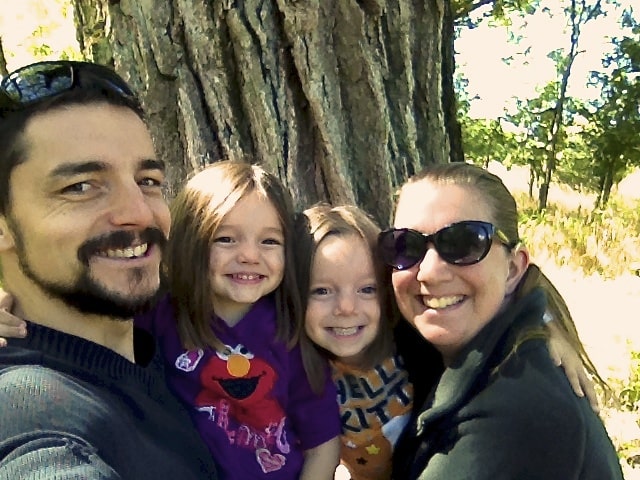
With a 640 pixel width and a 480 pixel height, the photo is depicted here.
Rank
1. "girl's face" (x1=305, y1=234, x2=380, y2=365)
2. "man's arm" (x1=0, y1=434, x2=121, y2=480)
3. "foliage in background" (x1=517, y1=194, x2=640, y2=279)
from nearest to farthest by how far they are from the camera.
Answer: "man's arm" (x1=0, y1=434, x2=121, y2=480), "girl's face" (x1=305, y1=234, x2=380, y2=365), "foliage in background" (x1=517, y1=194, x2=640, y2=279)

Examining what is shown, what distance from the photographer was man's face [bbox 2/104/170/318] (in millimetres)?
1722

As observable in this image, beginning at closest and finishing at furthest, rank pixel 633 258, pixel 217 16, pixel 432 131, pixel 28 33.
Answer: pixel 217 16, pixel 432 131, pixel 633 258, pixel 28 33

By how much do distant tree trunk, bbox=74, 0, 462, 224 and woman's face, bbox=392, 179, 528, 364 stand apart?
0.89m

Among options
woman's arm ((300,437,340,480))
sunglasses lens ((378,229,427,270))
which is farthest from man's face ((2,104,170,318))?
woman's arm ((300,437,340,480))

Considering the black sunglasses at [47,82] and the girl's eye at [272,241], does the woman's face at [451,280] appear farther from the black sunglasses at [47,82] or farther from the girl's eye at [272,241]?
the black sunglasses at [47,82]

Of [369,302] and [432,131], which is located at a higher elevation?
[432,131]

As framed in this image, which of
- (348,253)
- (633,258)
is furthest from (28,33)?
(348,253)

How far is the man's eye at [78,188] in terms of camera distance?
173 centimetres

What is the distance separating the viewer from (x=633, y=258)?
9.38 metres

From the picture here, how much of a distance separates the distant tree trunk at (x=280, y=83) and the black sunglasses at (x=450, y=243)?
2.86ft

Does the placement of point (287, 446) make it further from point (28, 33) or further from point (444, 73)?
point (28, 33)

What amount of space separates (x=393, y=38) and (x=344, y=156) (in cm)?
60

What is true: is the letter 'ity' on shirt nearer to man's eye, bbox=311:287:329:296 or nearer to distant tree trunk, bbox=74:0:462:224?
man's eye, bbox=311:287:329:296

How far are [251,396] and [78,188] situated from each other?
86cm
